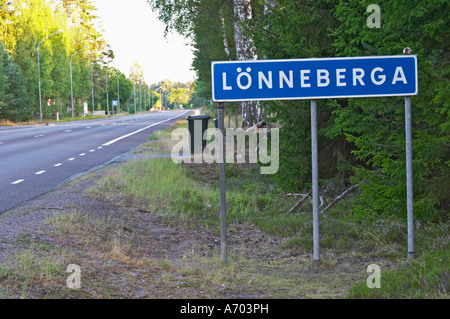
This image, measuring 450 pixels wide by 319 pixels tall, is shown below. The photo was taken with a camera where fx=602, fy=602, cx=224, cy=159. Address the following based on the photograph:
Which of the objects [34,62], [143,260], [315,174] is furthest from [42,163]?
[34,62]

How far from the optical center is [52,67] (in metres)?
73.2

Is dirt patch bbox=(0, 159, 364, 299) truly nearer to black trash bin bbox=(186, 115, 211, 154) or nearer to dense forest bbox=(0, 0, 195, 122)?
black trash bin bbox=(186, 115, 211, 154)

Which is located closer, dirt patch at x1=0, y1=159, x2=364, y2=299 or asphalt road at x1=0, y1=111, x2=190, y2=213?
dirt patch at x1=0, y1=159, x2=364, y2=299

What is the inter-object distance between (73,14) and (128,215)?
105353 mm

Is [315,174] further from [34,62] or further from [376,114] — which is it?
[34,62]

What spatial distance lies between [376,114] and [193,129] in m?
9.74

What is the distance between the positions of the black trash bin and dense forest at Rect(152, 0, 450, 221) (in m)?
7.52

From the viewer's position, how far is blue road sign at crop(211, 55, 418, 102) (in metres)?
5.83

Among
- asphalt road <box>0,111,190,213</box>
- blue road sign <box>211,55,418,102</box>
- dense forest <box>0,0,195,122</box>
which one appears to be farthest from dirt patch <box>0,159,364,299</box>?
dense forest <box>0,0,195,122</box>

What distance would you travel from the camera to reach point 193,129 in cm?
1692

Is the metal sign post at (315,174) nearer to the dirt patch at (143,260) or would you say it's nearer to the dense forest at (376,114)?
the dirt patch at (143,260)

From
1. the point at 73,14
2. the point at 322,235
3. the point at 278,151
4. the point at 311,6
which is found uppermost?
the point at 73,14

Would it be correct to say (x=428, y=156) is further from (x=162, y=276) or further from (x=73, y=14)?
(x=73, y=14)
